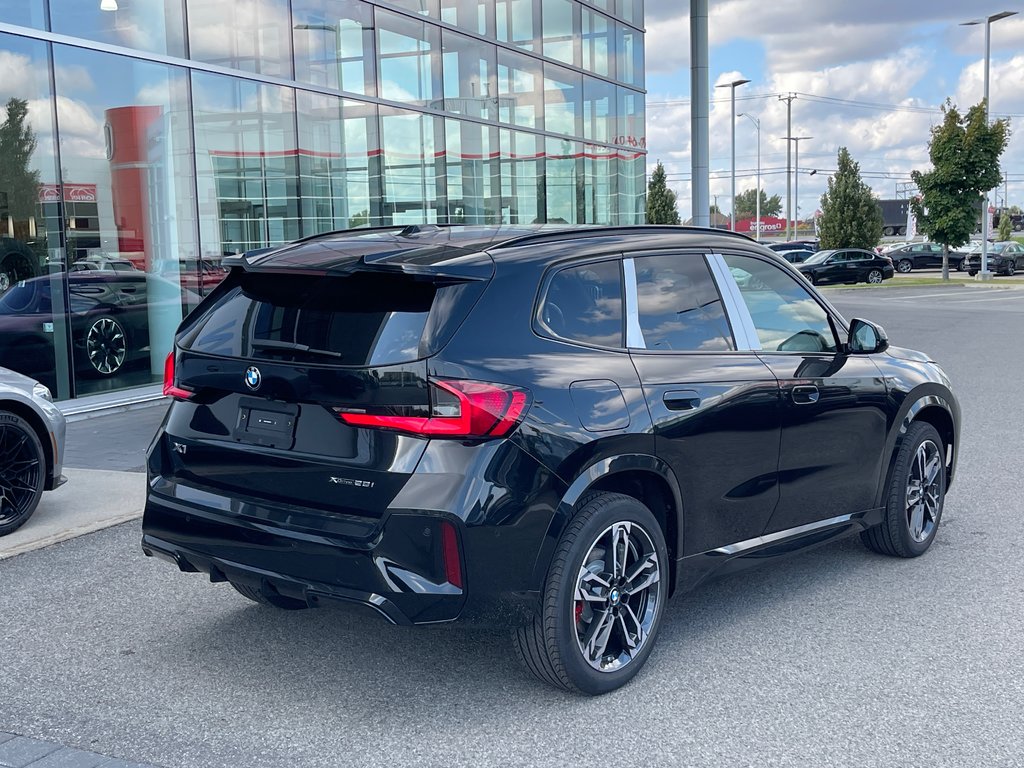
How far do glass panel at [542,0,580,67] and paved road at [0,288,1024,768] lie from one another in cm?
1835

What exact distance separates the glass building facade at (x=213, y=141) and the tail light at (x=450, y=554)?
9327 millimetres

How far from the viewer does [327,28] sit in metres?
16.5

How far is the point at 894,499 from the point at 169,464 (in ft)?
11.7

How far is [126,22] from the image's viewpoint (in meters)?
13.0

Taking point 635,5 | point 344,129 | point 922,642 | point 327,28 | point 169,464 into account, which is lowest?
point 922,642

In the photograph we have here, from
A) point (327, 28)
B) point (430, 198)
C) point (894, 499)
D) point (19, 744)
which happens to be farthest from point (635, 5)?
point (19, 744)

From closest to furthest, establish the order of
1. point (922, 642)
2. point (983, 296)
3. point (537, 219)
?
point (922, 642), point (537, 219), point (983, 296)

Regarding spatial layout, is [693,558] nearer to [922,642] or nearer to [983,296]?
[922,642]

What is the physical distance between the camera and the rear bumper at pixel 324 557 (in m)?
3.74

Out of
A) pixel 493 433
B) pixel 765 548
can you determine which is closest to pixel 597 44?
pixel 765 548

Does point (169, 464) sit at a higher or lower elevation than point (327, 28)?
lower

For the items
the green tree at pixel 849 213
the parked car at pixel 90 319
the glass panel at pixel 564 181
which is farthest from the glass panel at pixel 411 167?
the green tree at pixel 849 213

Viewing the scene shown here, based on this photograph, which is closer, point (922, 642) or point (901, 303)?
point (922, 642)

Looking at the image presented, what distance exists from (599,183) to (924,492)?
1941cm
